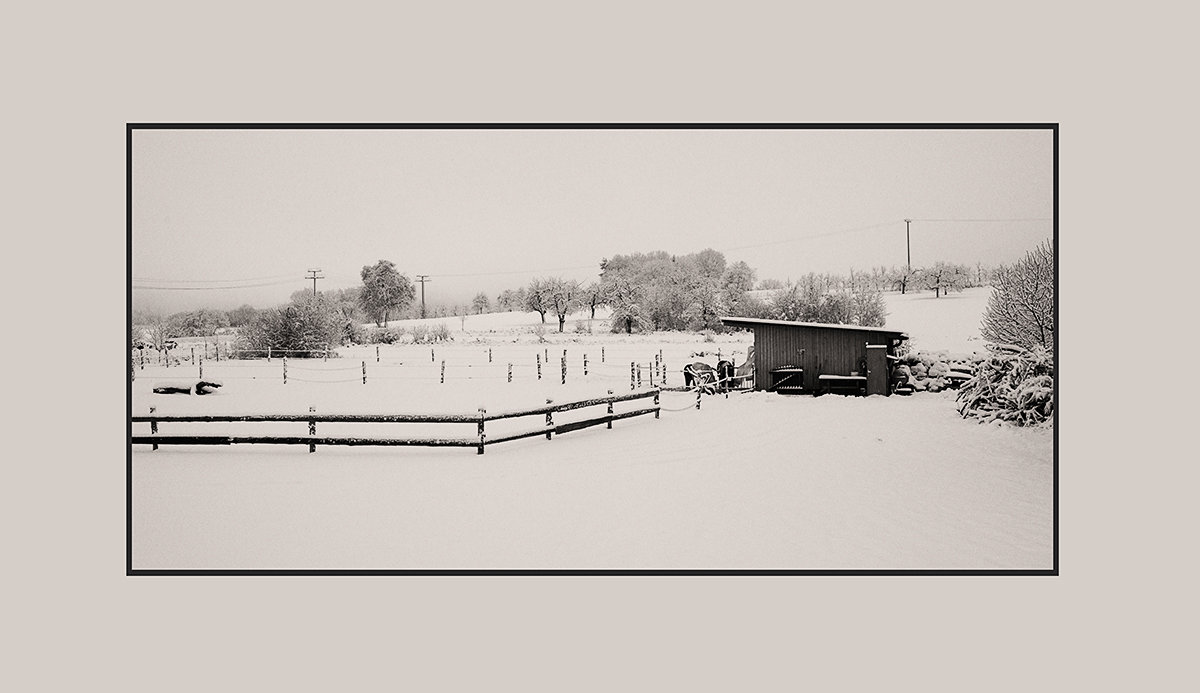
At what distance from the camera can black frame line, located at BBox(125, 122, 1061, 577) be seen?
5.23 m

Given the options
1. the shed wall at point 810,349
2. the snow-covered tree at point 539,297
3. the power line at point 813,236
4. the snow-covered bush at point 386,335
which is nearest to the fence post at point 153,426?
the snow-covered bush at point 386,335

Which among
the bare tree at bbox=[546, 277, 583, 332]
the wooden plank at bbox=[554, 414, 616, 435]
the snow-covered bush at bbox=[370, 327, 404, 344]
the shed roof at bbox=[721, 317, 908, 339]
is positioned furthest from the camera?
the wooden plank at bbox=[554, 414, 616, 435]

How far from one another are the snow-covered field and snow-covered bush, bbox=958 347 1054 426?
1.17ft

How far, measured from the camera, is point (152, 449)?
20.6 ft

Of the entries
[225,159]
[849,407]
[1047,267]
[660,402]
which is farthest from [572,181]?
[849,407]

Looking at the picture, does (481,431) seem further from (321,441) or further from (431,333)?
(321,441)

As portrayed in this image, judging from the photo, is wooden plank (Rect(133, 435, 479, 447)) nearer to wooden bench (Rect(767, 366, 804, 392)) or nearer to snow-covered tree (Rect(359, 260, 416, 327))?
snow-covered tree (Rect(359, 260, 416, 327))

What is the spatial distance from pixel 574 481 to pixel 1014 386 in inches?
215

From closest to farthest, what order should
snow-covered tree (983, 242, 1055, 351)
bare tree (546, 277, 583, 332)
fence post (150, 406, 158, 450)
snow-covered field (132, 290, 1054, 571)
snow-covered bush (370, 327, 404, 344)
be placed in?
snow-covered field (132, 290, 1054, 571), snow-covered tree (983, 242, 1055, 351), fence post (150, 406, 158, 450), snow-covered bush (370, 327, 404, 344), bare tree (546, 277, 583, 332)

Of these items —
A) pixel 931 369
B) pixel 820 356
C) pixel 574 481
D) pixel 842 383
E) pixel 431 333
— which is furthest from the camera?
pixel 842 383

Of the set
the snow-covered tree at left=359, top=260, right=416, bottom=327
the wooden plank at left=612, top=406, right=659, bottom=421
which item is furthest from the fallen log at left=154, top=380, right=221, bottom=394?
the wooden plank at left=612, top=406, right=659, bottom=421

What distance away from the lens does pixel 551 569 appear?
532 cm

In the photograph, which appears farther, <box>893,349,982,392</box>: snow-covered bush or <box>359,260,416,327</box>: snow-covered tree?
<box>893,349,982,392</box>: snow-covered bush

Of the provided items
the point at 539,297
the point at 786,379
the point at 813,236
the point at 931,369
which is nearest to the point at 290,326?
the point at 539,297
